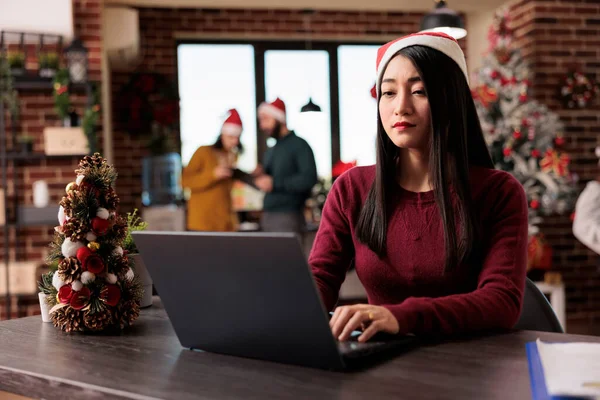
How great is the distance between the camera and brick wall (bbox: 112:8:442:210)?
21.8 feet

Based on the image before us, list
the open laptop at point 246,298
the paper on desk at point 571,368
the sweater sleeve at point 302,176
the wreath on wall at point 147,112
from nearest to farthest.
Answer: the paper on desk at point 571,368 < the open laptop at point 246,298 < the sweater sleeve at point 302,176 < the wreath on wall at point 147,112

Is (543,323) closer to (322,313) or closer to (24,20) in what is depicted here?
(322,313)

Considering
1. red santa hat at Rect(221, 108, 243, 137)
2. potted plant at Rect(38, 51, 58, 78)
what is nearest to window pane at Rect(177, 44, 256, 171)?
red santa hat at Rect(221, 108, 243, 137)

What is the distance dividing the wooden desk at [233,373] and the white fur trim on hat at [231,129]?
432 centimetres

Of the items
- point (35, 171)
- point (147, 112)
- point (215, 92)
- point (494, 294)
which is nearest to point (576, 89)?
point (215, 92)

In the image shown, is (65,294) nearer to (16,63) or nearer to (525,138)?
(16,63)

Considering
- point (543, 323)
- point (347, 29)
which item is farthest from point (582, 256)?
point (543, 323)

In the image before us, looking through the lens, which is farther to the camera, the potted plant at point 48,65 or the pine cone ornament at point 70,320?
the potted plant at point 48,65

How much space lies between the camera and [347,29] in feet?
23.5

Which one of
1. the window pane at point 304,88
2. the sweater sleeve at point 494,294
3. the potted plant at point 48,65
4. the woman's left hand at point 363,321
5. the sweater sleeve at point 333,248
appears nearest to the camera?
the woman's left hand at point 363,321

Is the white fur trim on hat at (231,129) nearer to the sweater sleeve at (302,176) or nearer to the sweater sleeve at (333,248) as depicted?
the sweater sleeve at (302,176)

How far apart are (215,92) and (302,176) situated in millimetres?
2540

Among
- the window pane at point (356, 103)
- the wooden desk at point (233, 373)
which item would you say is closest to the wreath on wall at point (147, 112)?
the window pane at point (356, 103)

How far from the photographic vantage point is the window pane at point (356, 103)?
7344mm
